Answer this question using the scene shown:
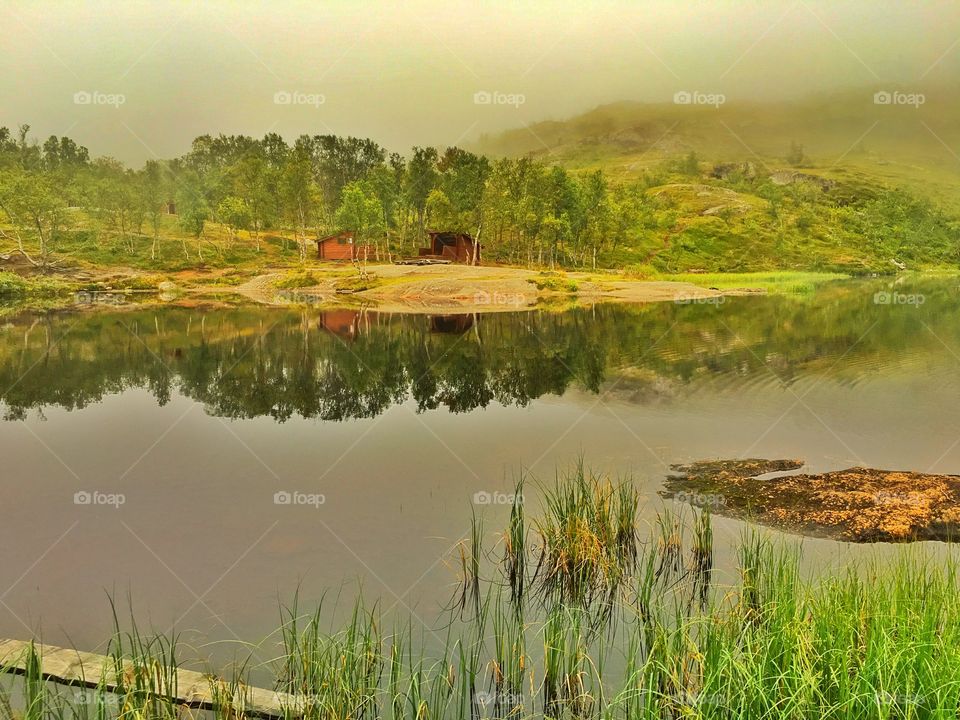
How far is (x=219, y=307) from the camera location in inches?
1558

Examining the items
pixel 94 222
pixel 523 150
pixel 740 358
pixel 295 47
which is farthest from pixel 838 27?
pixel 94 222

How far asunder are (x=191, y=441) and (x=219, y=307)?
75.4ft

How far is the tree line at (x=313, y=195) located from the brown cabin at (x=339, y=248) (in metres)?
0.57

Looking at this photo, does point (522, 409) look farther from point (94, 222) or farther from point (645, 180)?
point (645, 180)
